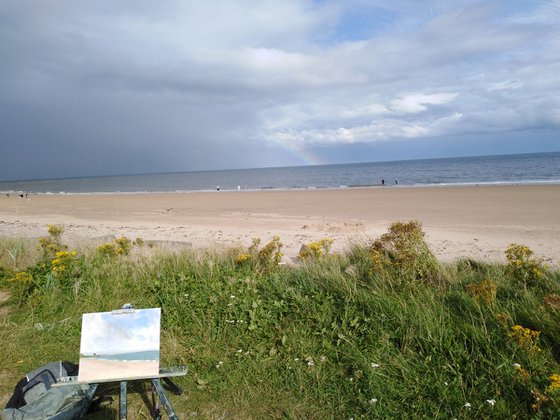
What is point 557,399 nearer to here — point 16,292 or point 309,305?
point 309,305

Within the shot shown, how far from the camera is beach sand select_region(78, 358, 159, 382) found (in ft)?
9.45

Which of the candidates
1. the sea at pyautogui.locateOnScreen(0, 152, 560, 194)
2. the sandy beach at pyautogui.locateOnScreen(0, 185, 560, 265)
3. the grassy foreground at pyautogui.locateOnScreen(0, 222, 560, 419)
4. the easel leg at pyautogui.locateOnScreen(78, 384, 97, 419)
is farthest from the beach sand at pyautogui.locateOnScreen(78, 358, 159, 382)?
the sea at pyautogui.locateOnScreen(0, 152, 560, 194)

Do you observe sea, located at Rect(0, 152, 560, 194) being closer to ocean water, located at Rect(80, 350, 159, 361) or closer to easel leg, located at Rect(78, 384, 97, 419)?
ocean water, located at Rect(80, 350, 159, 361)

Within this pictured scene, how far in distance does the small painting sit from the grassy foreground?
1.80ft

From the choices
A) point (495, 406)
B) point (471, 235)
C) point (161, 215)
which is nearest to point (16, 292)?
point (495, 406)

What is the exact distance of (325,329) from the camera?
12.8 feet

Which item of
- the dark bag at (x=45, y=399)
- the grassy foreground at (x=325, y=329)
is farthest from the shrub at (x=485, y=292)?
the dark bag at (x=45, y=399)

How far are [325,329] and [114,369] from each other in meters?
2.02

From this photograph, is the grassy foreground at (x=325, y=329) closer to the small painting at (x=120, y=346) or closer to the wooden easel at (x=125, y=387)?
the wooden easel at (x=125, y=387)

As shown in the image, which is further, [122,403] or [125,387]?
[125,387]

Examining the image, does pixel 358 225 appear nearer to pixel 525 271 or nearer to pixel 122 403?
pixel 525 271

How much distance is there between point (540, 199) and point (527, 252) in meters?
16.8

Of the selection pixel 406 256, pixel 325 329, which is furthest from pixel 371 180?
pixel 325 329

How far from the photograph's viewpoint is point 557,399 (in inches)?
103
